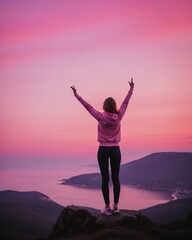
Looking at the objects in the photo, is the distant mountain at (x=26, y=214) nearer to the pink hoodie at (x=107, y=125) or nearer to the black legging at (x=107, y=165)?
the black legging at (x=107, y=165)

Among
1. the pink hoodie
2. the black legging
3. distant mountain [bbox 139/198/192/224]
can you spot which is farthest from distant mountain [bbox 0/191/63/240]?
the pink hoodie

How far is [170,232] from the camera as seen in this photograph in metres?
6.79

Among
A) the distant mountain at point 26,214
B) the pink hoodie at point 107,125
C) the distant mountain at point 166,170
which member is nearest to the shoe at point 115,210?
the pink hoodie at point 107,125

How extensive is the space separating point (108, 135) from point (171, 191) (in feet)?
294

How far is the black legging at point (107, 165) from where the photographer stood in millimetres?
6688

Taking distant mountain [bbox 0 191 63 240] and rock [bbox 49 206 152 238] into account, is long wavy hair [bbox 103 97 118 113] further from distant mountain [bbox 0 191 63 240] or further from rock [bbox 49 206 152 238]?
distant mountain [bbox 0 191 63 240]

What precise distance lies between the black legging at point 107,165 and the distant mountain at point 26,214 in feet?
232

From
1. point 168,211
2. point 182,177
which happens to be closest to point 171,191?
point 182,177

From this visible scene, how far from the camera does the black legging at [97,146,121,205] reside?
669 cm

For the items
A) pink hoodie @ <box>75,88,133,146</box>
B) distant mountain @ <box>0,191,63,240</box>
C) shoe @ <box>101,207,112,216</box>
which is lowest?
distant mountain @ <box>0,191,63,240</box>

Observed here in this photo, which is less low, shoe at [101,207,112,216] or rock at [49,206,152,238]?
shoe at [101,207,112,216]

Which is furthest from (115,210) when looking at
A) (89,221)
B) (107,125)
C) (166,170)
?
(166,170)

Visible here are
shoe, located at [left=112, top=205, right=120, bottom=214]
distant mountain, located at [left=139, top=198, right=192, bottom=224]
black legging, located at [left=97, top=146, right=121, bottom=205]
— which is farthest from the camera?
distant mountain, located at [left=139, top=198, right=192, bottom=224]

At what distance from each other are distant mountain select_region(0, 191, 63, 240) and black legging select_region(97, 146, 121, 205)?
70608 mm
